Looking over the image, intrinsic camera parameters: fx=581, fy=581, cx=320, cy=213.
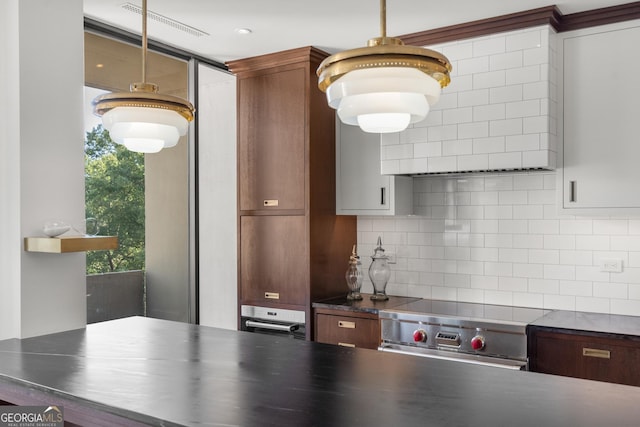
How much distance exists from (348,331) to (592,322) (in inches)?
59.0

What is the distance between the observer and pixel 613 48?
3328mm

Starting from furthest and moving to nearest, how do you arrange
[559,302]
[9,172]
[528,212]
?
1. [528,212]
2. [559,302]
3. [9,172]

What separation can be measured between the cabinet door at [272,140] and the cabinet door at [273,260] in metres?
0.13

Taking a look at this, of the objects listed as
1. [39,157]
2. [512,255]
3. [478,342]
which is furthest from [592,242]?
[39,157]

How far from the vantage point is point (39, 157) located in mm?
2842

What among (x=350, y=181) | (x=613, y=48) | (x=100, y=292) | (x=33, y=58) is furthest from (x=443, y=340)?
(x=33, y=58)

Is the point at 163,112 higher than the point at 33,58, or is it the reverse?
the point at 33,58

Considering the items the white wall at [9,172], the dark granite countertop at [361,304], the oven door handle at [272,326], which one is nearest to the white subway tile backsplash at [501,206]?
the dark granite countertop at [361,304]

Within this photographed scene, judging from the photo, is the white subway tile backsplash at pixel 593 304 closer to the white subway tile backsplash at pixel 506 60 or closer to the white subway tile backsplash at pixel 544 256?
the white subway tile backsplash at pixel 544 256

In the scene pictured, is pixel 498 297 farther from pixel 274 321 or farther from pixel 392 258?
pixel 274 321

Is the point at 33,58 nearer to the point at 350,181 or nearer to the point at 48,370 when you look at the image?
the point at 48,370

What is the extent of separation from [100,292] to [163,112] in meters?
1.95

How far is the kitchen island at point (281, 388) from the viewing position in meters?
1.55

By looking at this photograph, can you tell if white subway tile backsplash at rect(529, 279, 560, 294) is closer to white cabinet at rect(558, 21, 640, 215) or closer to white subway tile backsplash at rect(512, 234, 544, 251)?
white subway tile backsplash at rect(512, 234, 544, 251)
